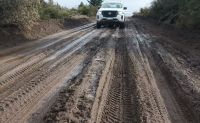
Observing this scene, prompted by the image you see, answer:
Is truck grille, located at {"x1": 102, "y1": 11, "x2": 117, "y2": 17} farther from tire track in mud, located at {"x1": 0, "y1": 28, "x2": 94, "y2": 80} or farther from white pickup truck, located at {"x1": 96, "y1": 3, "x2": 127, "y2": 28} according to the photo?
tire track in mud, located at {"x1": 0, "y1": 28, "x2": 94, "y2": 80}

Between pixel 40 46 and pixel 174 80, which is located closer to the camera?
pixel 174 80

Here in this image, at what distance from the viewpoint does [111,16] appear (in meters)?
28.4

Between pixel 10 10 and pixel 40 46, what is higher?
pixel 10 10

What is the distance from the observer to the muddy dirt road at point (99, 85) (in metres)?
6.92

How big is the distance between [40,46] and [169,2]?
20685 mm

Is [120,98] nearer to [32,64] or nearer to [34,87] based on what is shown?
[34,87]

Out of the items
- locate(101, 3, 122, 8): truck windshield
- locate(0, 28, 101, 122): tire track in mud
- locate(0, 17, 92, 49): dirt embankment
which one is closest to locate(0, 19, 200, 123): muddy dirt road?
locate(0, 28, 101, 122): tire track in mud

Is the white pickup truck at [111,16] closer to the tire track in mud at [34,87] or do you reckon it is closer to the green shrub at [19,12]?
the green shrub at [19,12]

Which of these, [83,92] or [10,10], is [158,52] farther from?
[10,10]

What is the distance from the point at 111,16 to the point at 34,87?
20.0 meters

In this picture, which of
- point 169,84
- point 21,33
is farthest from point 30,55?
point 21,33

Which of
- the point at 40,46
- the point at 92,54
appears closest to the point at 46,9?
the point at 40,46

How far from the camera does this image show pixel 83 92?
8.39m

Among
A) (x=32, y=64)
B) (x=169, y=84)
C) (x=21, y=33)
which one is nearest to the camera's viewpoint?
(x=169, y=84)
